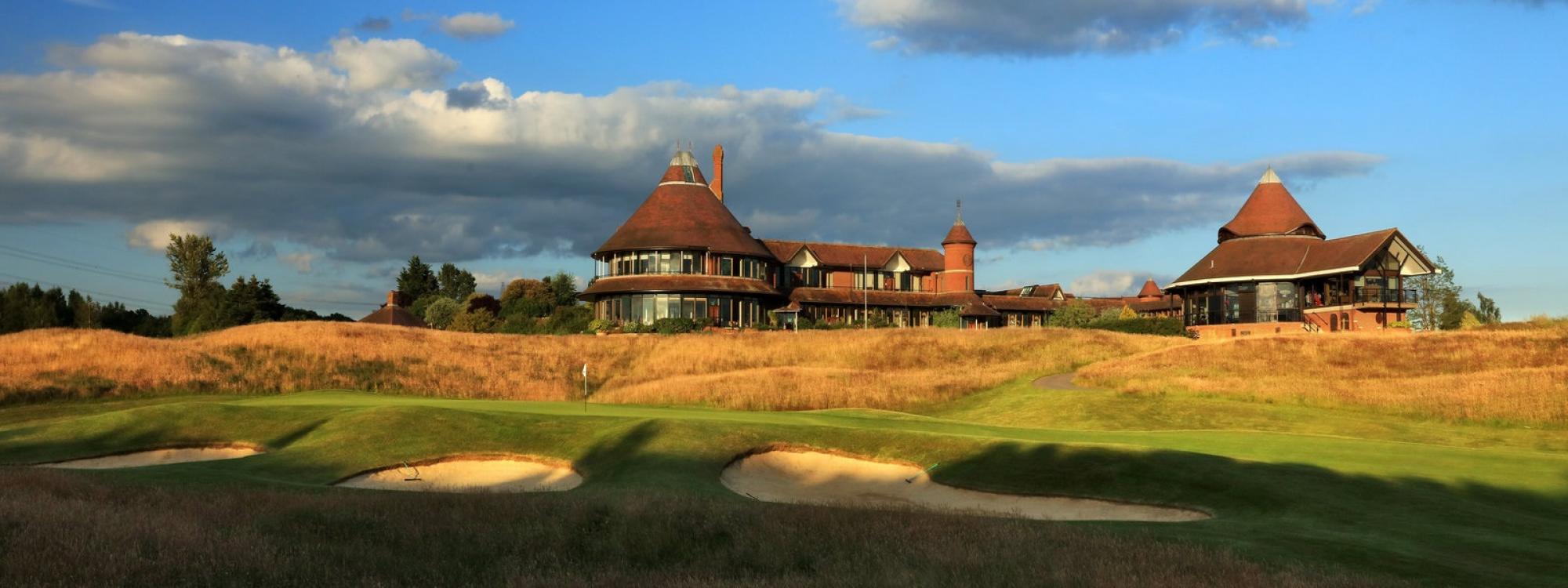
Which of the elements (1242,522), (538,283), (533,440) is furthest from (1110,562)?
(538,283)

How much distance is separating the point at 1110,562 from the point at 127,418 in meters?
27.2

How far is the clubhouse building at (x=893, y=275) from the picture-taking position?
81375 mm

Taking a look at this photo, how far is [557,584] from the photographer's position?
12430 millimetres

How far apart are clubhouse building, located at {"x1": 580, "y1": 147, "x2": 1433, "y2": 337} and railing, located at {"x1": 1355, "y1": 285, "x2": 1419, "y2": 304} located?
78 mm

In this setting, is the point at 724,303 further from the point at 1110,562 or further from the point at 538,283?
the point at 1110,562

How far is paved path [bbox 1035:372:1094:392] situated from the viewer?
46.6m

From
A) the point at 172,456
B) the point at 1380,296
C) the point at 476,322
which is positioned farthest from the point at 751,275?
the point at 172,456

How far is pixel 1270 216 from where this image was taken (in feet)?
296

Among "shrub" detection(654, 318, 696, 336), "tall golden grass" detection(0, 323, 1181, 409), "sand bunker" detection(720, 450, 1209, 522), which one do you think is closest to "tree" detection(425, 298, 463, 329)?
"shrub" detection(654, 318, 696, 336)

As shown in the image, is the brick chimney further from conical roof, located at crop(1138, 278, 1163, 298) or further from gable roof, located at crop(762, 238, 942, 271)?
conical roof, located at crop(1138, 278, 1163, 298)

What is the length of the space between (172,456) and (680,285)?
58.4 meters

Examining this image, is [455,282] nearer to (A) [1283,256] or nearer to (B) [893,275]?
(B) [893,275]

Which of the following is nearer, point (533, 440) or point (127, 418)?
point (533, 440)

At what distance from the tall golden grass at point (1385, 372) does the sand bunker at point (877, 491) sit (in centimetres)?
2094
